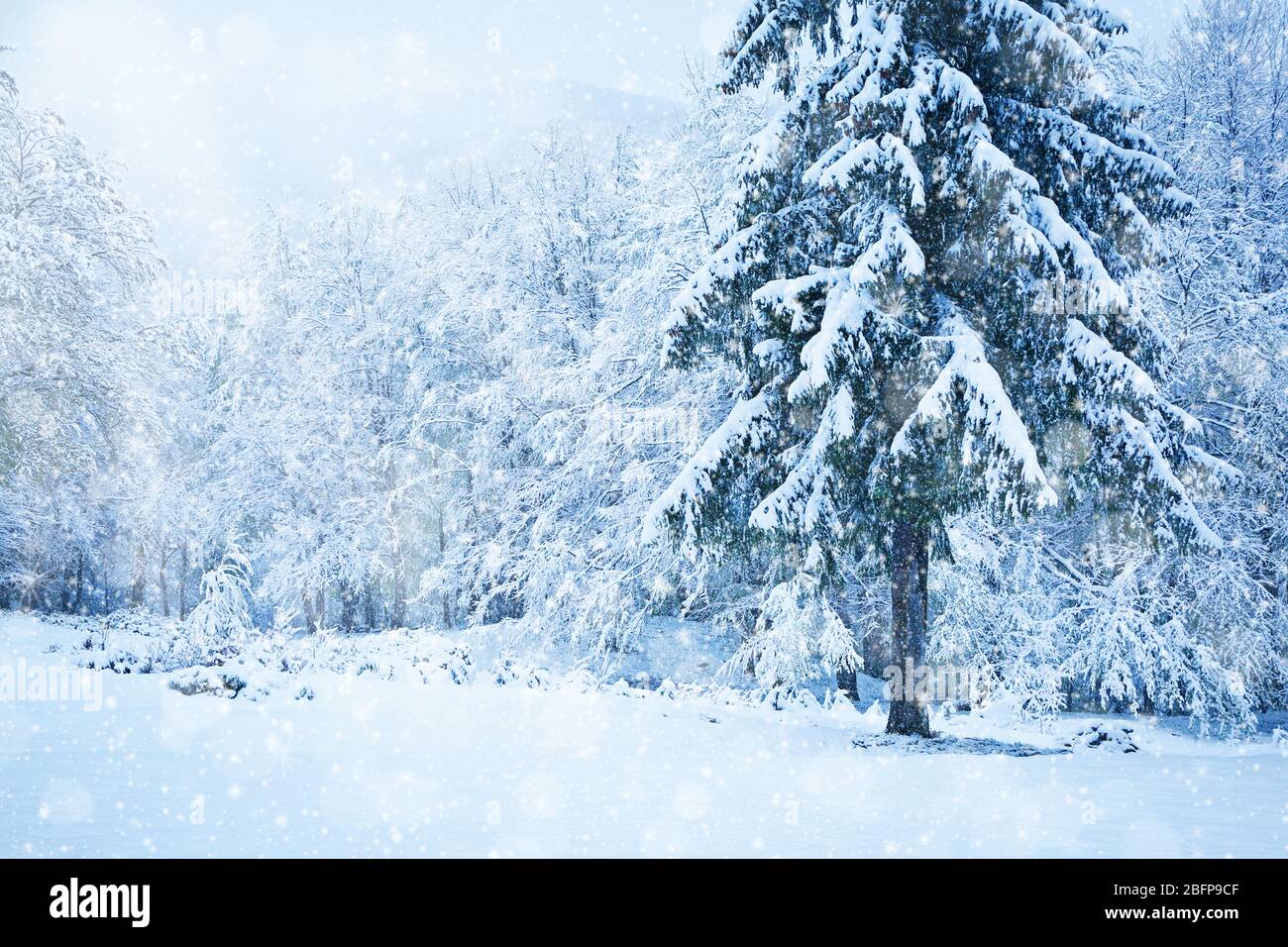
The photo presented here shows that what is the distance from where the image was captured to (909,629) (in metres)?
10.3

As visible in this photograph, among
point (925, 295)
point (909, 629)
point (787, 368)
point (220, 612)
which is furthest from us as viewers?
point (220, 612)

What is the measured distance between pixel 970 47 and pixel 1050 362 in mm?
3657

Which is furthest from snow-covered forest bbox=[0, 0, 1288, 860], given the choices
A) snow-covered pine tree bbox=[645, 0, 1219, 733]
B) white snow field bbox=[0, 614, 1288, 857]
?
white snow field bbox=[0, 614, 1288, 857]

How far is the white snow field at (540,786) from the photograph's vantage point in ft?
16.9

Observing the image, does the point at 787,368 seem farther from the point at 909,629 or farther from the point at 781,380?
the point at 909,629

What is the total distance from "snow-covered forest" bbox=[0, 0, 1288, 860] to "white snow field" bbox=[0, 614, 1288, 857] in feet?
6.26

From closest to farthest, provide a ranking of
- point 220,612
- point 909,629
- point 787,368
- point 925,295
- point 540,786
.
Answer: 1. point 540,786
2. point 925,295
3. point 787,368
4. point 909,629
5. point 220,612

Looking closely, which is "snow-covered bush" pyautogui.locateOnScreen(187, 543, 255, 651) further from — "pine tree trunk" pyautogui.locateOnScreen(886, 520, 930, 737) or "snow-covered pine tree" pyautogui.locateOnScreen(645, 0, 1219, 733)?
"pine tree trunk" pyautogui.locateOnScreen(886, 520, 930, 737)

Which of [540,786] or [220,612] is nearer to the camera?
[540,786]

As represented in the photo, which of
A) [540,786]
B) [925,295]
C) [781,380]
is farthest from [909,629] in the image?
[540,786]

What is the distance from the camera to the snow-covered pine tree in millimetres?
8641

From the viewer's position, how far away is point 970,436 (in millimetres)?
8414

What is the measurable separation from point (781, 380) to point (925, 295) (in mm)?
1842
